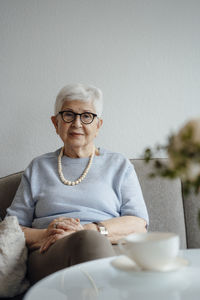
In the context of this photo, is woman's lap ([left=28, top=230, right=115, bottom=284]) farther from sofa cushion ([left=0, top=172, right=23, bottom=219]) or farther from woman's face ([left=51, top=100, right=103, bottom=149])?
woman's face ([left=51, top=100, right=103, bottom=149])

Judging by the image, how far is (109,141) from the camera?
2287 mm

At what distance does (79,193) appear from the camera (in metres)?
1.84

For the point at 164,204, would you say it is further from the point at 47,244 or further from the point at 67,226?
the point at 47,244

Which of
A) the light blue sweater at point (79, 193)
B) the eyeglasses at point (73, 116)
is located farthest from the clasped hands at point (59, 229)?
the eyeglasses at point (73, 116)

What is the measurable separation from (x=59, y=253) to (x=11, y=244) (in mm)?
279

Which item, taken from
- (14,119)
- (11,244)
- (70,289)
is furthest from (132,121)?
(70,289)

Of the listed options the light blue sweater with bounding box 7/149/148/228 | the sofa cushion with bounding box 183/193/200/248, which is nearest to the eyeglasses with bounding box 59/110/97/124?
the light blue sweater with bounding box 7/149/148/228

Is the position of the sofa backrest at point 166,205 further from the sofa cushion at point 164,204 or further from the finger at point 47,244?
the finger at point 47,244

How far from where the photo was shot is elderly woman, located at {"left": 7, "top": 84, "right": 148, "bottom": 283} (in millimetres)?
1707

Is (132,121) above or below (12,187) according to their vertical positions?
above

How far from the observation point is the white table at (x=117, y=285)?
807 millimetres

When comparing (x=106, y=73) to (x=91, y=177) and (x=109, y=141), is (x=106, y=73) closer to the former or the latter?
(x=109, y=141)

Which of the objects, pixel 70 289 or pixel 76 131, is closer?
pixel 70 289

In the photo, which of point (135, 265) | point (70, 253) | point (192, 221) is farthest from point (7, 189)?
point (135, 265)
